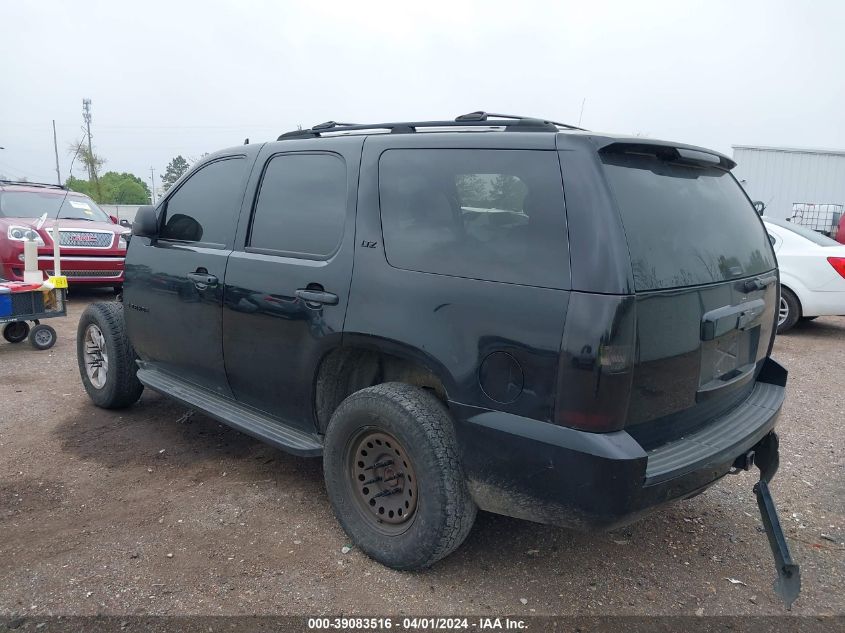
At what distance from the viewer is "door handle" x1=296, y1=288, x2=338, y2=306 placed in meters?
2.98

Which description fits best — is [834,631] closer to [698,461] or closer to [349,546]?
[698,461]

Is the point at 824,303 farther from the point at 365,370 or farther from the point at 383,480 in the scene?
the point at 383,480

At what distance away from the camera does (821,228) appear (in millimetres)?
16109

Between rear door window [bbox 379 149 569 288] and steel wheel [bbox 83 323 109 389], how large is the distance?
2.97 metres

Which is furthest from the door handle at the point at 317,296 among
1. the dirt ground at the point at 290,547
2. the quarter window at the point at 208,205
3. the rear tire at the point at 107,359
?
the rear tire at the point at 107,359

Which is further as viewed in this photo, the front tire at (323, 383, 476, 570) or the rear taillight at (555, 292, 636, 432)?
the front tire at (323, 383, 476, 570)

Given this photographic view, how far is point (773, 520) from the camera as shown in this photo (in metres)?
2.64

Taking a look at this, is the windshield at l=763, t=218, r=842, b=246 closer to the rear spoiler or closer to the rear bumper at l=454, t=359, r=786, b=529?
the rear spoiler

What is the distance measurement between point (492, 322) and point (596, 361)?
423mm

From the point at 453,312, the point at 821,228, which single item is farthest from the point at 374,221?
the point at 821,228

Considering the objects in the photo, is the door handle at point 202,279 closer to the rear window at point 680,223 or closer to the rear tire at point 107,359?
the rear tire at point 107,359

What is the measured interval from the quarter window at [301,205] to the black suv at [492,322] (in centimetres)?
1

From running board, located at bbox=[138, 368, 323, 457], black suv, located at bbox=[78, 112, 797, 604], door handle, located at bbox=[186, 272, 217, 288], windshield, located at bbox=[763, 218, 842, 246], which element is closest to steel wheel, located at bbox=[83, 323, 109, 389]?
running board, located at bbox=[138, 368, 323, 457]

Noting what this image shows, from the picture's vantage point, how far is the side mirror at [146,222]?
4109 mm
